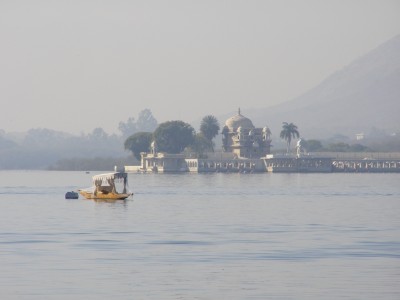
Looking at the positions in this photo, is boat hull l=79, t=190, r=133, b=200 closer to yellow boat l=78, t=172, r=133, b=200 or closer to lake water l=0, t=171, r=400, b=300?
yellow boat l=78, t=172, r=133, b=200

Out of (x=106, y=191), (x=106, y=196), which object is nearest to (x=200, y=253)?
(x=106, y=196)

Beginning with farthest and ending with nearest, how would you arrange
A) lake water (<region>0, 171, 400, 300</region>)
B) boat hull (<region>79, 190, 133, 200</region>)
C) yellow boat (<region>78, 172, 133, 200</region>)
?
yellow boat (<region>78, 172, 133, 200</region>), boat hull (<region>79, 190, 133, 200</region>), lake water (<region>0, 171, 400, 300</region>)

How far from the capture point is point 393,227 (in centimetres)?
7138

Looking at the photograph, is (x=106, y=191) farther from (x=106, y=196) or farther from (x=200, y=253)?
(x=200, y=253)

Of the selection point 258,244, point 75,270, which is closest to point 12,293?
point 75,270

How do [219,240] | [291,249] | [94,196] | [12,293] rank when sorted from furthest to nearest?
[94,196], [219,240], [291,249], [12,293]

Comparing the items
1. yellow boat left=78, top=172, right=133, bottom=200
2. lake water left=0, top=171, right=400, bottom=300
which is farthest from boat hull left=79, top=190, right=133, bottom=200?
lake water left=0, top=171, right=400, bottom=300

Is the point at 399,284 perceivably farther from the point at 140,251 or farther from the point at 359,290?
the point at 140,251

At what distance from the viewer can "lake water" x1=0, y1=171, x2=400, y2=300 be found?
42938 millimetres

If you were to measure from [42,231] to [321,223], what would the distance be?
54.6ft

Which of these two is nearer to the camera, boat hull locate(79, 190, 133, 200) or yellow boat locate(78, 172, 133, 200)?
boat hull locate(79, 190, 133, 200)

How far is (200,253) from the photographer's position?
2157 inches

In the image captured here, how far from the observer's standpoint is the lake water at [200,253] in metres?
42.9

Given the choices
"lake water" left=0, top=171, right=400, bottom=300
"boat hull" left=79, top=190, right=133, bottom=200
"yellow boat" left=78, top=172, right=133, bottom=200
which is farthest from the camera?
"yellow boat" left=78, top=172, right=133, bottom=200
